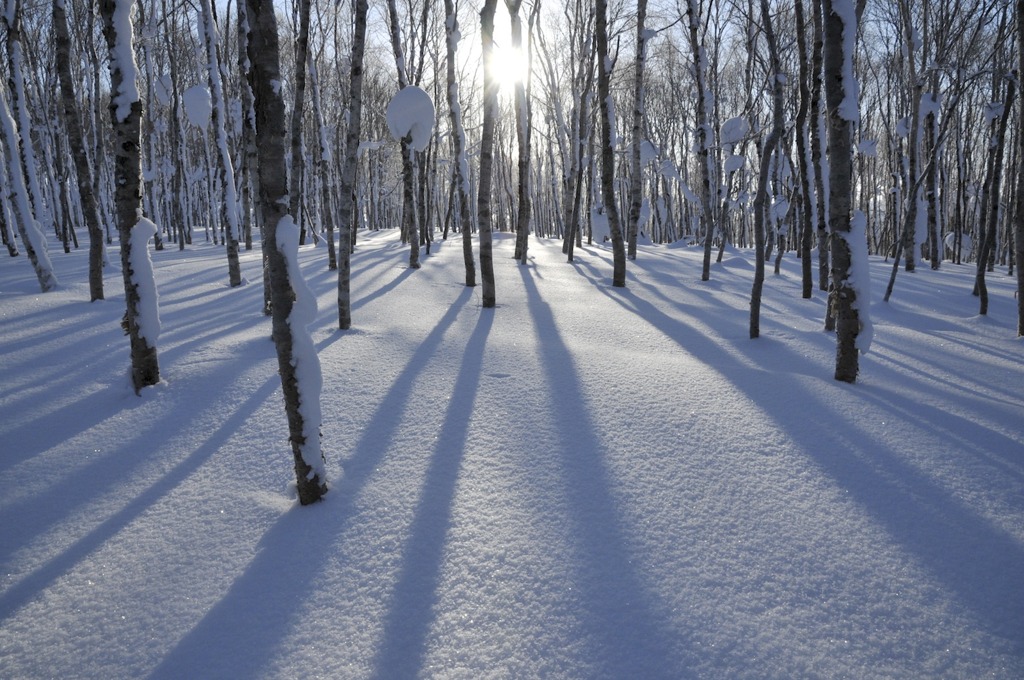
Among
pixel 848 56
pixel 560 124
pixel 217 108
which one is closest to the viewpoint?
pixel 848 56

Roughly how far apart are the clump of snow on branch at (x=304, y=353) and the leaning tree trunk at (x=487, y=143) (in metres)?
3.68

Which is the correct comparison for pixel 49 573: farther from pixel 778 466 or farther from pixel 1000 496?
pixel 1000 496

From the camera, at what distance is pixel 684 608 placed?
1584mm

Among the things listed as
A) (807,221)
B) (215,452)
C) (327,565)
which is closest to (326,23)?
(807,221)

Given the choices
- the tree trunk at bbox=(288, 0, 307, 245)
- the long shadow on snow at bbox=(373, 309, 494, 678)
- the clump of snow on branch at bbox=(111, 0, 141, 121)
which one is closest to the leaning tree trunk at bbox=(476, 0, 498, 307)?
the tree trunk at bbox=(288, 0, 307, 245)

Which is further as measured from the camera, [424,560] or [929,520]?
[929,520]

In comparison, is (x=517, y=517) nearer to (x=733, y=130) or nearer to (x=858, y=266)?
(x=858, y=266)

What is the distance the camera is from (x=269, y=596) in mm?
1664

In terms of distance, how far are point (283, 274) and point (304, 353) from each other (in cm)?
30

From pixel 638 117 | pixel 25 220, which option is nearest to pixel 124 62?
pixel 25 220

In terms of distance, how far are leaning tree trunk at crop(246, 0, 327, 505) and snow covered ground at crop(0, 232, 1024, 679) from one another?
0.26 m

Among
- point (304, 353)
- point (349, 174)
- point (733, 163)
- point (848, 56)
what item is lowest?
point (304, 353)

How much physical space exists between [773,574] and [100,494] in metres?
2.62

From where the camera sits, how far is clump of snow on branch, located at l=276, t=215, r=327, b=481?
1.88 m
